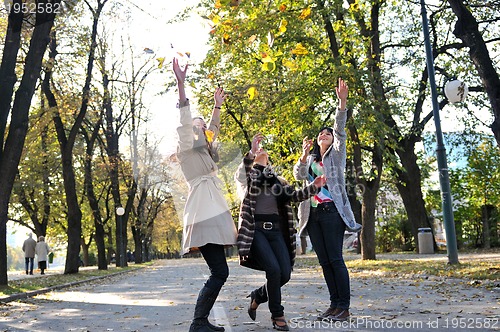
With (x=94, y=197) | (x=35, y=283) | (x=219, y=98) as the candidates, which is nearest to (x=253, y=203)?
(x=219, y=98)

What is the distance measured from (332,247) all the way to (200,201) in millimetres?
1711

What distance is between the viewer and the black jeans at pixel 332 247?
6750mm

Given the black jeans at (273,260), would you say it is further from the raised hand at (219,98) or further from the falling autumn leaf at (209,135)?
the raised hand at (219,98)

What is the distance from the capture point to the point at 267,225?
6.49 m

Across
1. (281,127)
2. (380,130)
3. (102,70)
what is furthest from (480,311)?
(102,70)

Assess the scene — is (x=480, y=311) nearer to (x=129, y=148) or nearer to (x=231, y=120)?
(x=231, y=120)

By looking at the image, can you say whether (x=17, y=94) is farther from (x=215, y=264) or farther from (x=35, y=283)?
(x=215, y=264)

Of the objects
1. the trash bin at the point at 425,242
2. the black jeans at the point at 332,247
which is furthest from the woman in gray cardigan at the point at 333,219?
the trash bin at the point at 425,242

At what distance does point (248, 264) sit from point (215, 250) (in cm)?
70

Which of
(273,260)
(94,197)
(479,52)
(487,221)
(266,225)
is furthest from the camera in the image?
(487,221)

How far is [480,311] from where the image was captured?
722 cm

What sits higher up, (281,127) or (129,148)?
(129,148)

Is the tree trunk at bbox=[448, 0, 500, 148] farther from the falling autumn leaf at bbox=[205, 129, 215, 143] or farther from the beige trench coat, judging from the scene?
the beige trench coat

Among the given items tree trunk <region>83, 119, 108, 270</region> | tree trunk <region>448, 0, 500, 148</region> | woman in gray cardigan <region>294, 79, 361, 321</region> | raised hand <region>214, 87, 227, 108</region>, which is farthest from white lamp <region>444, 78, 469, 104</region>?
tree trunk <region>83, 119, 108, 270</region>
